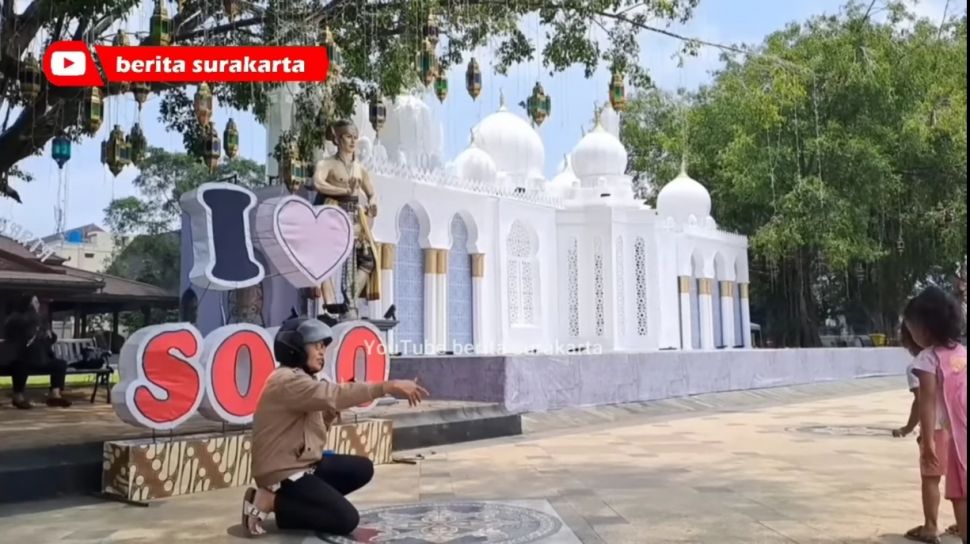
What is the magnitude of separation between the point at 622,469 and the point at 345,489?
2832 millimetres

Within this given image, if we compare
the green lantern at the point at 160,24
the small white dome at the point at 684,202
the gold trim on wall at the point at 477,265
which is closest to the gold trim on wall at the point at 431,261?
the gold trim on wall at the point at 477,265

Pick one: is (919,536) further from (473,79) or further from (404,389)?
(473,79)

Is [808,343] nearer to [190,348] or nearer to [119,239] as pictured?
[190,348]

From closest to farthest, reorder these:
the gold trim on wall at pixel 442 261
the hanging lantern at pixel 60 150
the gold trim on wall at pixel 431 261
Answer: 1. the hanging lantern at pixel 60 150
2. the gold trim on wall at pixel 431 261
3. the gold trim on wall at pixel 442 261

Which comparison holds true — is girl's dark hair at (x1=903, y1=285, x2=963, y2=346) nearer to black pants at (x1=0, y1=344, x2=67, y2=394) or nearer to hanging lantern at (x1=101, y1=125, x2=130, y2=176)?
hanging lantern at (x1=101, y1=125, x2=130, y2=176)

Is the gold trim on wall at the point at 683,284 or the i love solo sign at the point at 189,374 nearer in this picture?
the i love solo sign at the point at 189,374

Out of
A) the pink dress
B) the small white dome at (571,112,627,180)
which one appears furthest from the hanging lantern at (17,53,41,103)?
the small white dome at (571,112,627,180)

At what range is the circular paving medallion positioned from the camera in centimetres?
428

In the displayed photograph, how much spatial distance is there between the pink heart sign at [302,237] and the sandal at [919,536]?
4950 millimetres

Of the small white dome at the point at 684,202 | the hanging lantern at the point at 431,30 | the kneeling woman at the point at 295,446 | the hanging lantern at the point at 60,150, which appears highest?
the small white dome at the point at 684,202

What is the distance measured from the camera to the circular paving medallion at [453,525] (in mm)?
4281

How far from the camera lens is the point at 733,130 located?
80.8ft

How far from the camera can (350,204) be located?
9422 millimetres

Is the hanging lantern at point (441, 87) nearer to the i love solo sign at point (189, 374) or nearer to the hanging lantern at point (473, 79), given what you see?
the hanging lantern at point (473, 79)
